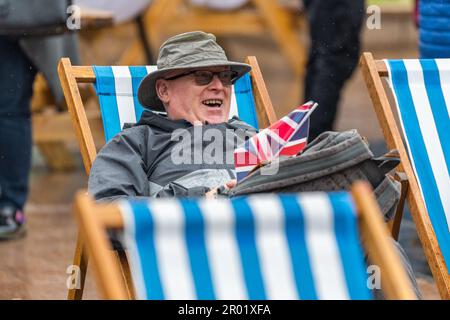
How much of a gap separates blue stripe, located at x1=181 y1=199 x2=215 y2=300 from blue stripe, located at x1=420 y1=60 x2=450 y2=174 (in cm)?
158

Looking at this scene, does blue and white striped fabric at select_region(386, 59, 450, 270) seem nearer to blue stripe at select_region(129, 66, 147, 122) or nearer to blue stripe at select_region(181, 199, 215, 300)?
blue stripe at select_region(129, 66, 147, 122)

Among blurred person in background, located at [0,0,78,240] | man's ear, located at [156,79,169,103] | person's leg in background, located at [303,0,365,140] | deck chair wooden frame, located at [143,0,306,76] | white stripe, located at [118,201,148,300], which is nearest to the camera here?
white stripe, located at [118,201,148,300]

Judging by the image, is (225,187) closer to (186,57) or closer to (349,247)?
(186,57)

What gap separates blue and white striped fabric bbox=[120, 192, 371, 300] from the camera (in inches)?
94.1

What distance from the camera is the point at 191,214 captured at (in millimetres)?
2383

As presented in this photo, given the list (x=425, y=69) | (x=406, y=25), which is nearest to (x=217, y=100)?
(x=425, y=69)

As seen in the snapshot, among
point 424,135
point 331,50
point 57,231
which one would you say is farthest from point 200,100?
point 331,50

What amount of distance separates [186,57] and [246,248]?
50.5 inches

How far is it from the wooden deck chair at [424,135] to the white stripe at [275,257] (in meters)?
1.09

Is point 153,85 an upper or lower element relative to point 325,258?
upper

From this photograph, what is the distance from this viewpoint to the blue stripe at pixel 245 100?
4105mm

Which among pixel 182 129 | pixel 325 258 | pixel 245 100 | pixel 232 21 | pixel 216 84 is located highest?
pixel 232 21

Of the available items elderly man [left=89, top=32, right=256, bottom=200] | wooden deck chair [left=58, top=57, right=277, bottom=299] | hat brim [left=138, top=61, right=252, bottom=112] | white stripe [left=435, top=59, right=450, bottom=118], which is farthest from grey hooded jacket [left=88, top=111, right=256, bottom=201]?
white stripe [left=435, top=59, right=450, bottom=118]

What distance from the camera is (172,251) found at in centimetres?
241
